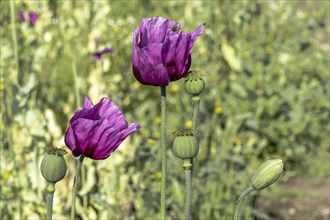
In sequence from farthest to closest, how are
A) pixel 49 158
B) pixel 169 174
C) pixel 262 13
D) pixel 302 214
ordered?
pixel 262 13
pixel 302 214
pixel 169 174
pixel 49 158

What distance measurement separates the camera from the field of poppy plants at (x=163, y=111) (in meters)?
1.25

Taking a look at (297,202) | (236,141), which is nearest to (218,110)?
(236,141)

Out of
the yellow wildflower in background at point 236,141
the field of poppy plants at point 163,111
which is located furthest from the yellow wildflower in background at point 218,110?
the yellow wildflower in background at point 236,141

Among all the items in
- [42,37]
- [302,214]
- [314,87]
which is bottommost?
[302,214]

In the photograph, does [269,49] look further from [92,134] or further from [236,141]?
[92,134]

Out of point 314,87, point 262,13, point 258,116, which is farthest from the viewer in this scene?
point 262,13

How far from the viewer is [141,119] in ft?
10.6

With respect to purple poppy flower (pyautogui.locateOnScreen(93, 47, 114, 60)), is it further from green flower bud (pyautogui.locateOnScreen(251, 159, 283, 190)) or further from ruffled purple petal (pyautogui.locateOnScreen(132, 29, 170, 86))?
green flower bud (pyautogui.locateOnScreen(251, 159, 283, 190))

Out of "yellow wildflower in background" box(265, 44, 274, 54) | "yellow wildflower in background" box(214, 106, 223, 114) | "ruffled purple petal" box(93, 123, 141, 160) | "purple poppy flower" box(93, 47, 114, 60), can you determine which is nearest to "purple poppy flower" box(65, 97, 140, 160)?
"ruffled purple petal" box(93, 123, 141, 160)

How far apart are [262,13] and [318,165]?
6.20 feet

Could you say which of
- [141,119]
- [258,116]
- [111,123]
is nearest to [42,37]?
[141,119]

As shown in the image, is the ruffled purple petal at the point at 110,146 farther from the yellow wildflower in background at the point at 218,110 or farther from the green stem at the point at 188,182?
the yellow wildflower in background at the point at 218,110

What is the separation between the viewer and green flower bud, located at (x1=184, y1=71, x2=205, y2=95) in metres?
1.27

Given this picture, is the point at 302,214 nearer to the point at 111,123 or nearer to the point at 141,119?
the point at 141,119
